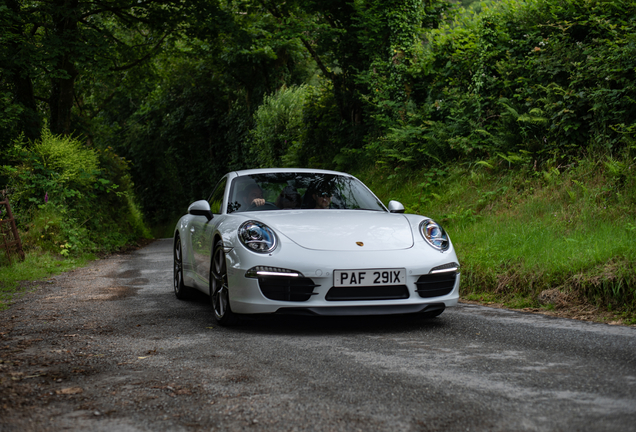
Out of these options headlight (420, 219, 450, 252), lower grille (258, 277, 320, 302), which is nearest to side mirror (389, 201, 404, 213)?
headlight (420, 219, 450, 252)

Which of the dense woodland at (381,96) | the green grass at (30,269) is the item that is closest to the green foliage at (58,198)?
the dense woodland at (381,96)

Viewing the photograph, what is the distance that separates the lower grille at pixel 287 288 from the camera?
4918 millimetres

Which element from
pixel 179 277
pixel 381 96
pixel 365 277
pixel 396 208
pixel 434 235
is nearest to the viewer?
pixel 365 277

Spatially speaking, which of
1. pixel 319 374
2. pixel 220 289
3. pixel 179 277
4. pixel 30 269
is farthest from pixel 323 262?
pixel 30 269

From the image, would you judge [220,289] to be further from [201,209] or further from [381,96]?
[381,96]

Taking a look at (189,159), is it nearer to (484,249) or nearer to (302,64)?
(302,64)

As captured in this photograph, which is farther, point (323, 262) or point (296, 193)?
point (296, 193)

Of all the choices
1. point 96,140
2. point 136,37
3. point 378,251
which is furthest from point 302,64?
point 378,251

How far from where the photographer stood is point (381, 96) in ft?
48.3

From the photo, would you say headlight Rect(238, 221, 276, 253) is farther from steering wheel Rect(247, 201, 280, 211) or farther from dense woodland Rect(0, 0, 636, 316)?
dense woodland Rect(0, 0, 636, 316)

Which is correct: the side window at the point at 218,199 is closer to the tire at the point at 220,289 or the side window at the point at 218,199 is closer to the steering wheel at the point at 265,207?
the steering wheel at the point at 265,207

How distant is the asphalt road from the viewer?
2.90m

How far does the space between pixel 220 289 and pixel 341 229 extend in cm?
120

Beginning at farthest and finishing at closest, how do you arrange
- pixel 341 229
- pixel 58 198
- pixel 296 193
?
1. pixel 58 198
2. pixel 296 193
3. pixel 341 229
